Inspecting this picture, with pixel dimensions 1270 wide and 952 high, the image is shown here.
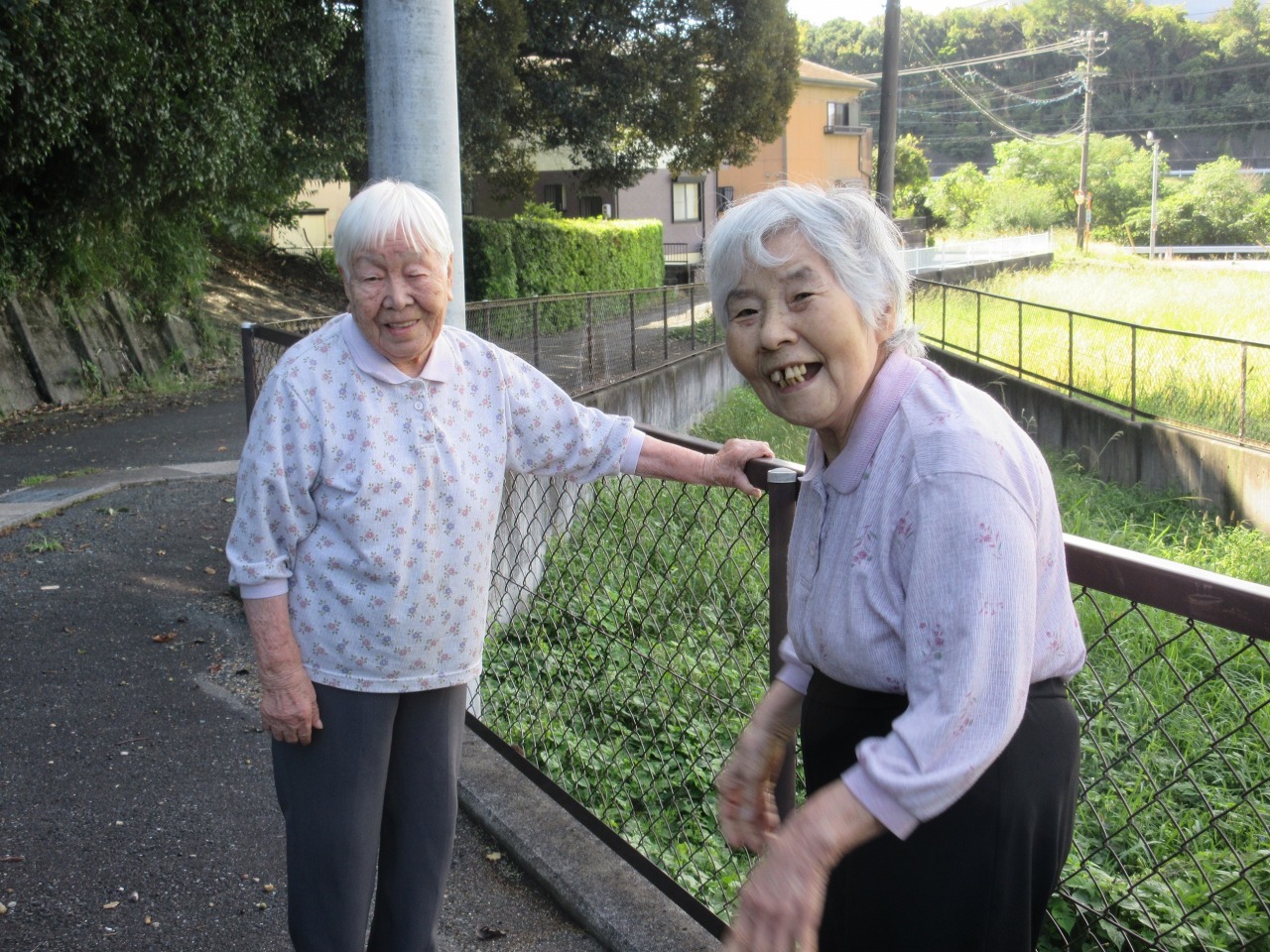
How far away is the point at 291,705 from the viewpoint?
2.21m

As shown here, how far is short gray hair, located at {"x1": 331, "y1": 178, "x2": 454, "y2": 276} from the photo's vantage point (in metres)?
2.19

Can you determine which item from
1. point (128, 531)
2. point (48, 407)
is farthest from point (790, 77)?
point (128, 531)

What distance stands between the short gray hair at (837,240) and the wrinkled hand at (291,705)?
3.84ft

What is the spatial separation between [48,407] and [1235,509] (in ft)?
39.4

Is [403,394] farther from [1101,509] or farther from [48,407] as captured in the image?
[48,407]

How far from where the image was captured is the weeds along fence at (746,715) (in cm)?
202

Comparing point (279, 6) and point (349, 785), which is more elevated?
point (279, 6)

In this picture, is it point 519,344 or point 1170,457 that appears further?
point 1170,457

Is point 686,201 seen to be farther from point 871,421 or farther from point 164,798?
point 871,421

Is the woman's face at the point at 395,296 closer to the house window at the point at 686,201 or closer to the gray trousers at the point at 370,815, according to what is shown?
the gray trousers at the point at 370,815

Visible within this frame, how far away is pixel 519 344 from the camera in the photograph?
33.8ft

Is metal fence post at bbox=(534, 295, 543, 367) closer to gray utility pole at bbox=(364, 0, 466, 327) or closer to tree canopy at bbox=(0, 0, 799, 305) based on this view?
tree canopy at bbox=(0, 0, 799, 305)

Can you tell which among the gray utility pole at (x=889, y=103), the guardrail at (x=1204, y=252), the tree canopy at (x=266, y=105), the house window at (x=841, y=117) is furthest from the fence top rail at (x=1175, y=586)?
the house window at (x=841, y=117)

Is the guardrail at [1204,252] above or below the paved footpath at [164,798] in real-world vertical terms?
above
